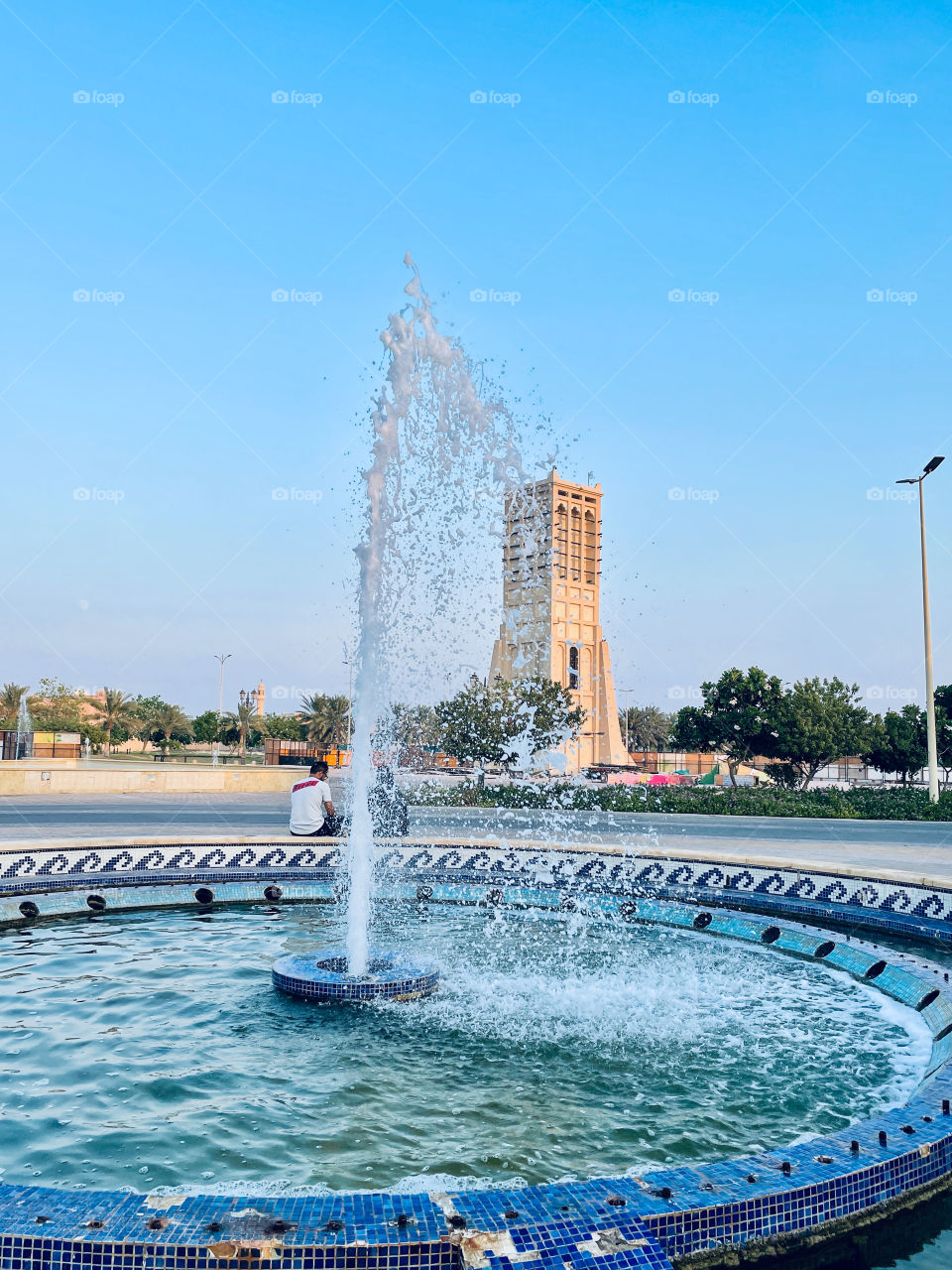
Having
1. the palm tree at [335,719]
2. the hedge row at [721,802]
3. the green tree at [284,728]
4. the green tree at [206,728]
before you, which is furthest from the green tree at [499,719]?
the green tree at [206,728]

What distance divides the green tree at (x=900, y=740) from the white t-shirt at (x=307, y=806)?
42.9 m

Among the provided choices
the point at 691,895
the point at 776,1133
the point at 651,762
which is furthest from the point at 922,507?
the point at 651,762

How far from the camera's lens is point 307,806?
1038cm

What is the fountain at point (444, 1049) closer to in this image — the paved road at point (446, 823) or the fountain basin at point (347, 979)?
the fountain basin at point (347, 979)

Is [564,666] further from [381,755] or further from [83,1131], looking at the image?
[83,1131]

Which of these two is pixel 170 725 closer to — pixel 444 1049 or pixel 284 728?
pixel 284 728

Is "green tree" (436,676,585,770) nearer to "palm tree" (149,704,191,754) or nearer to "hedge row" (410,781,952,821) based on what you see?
"hedge row" (410,781,952,821)

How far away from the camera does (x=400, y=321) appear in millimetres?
9266

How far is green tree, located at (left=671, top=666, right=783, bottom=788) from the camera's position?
140ft

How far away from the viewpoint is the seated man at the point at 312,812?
10.2 metres

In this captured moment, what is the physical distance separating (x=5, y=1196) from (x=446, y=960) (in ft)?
17.0

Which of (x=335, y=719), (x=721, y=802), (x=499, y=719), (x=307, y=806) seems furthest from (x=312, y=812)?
(x=335, y=719)

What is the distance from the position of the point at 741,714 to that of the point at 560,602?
29.8 m

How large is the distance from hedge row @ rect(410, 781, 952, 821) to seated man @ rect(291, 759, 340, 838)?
14.7 metres
